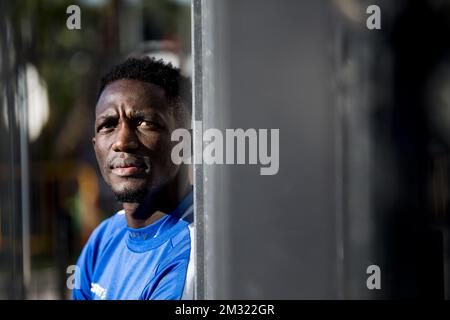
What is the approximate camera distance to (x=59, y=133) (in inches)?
80.2

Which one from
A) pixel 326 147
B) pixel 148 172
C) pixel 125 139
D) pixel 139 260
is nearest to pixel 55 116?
pixel 125 139

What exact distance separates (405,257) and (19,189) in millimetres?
1227

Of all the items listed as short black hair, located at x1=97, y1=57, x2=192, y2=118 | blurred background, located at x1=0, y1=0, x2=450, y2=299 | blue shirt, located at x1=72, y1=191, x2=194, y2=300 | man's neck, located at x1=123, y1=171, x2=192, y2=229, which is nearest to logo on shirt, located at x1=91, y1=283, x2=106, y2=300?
blue shirt, located at x1=72, y1=191, x2=194, y2=300

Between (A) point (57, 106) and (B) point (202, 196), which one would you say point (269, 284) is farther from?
(A) point (57, 106)

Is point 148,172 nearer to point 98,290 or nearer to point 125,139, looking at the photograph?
point 125,139

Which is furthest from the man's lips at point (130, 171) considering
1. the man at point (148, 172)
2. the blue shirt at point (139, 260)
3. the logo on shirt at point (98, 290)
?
the logo on shirt at point (98, 290)

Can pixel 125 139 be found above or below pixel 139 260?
above

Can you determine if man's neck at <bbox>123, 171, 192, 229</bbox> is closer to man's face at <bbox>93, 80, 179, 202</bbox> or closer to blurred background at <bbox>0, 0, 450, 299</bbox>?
man's face at <bbox>93, 80, 179, 202</bbox>

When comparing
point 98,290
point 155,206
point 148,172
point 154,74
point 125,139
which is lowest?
point 98,290

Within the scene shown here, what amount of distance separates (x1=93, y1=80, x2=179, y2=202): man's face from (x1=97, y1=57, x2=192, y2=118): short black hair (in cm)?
2

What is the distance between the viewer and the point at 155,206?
2.04 m

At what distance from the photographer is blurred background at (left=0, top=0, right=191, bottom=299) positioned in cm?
200

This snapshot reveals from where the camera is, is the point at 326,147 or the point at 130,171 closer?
the point at 326,147

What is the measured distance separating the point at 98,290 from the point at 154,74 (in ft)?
2.34
